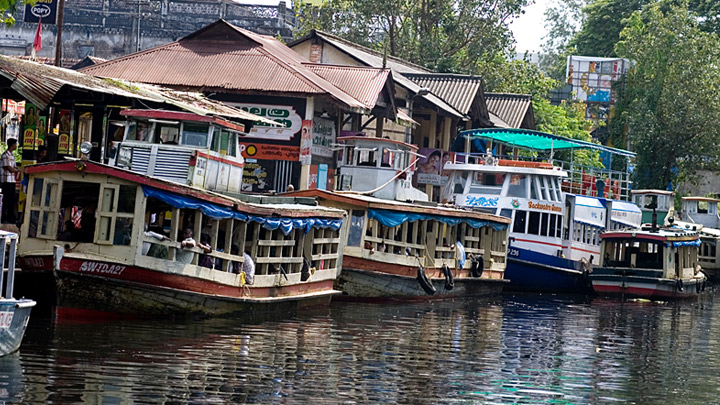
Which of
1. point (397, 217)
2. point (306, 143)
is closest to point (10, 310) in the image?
point (397, 217)

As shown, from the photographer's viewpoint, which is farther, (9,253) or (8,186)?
(8,186)

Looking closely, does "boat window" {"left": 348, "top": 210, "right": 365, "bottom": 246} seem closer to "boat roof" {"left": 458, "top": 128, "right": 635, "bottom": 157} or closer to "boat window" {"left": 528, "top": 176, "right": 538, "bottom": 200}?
"boat window" {"left": 528, "top": 176, "right": 538, "bottom": 200}

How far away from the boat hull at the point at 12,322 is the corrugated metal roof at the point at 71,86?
6508 millimetres

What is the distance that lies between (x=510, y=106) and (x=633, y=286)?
15235 millimetres

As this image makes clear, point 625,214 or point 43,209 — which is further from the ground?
point 625,214

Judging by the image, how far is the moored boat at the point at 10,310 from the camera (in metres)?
12.4

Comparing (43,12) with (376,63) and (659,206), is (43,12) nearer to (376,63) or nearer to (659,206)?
(376,63)

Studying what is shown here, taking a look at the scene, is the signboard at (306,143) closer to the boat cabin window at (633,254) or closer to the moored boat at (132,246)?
the boat cabin window at (633,254)

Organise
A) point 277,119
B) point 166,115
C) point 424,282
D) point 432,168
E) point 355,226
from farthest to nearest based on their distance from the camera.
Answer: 1. point 432,168
2. point 277,119
3. point 424,282
4. point 355,226
5. point 166,115

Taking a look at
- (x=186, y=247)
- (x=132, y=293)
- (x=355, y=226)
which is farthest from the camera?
(x=355, y=226)

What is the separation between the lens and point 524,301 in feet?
91.8

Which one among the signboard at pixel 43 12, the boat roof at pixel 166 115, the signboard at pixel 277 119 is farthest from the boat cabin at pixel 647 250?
the signboard at pixel 43 12

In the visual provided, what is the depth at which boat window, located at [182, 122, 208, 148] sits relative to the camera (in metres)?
18.7

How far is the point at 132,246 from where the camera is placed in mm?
16219
